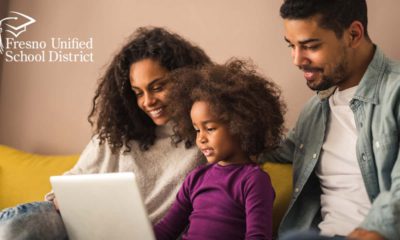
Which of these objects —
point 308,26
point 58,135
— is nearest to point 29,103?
point 58,135

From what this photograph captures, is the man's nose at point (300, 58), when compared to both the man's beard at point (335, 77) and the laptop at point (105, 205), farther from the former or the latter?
the laptop at point (105, 205)

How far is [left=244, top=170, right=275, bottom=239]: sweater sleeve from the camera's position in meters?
1.29

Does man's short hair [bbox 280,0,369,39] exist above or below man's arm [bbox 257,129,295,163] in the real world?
above

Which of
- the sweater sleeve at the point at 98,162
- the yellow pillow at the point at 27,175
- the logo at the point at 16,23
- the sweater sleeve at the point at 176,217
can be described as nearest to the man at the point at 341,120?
the sweater sleeve at the point at 176,217

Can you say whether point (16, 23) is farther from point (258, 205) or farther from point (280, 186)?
point (258, 205)

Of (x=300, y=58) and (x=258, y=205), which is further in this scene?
(x=300, y=58)

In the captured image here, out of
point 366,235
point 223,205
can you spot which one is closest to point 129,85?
point 223,205

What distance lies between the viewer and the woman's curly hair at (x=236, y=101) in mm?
1426

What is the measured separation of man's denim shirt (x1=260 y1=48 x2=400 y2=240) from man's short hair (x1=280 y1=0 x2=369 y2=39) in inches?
4.7

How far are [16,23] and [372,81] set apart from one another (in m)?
1.71

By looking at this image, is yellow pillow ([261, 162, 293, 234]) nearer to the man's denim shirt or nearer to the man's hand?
the man's denim shirt

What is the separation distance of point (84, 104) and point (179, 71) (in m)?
0.86

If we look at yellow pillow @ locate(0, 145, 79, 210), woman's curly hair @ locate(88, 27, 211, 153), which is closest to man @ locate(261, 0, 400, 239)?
woman's curly hair @ locate(88, 27, 211, 153)

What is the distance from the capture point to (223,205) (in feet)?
4.59
